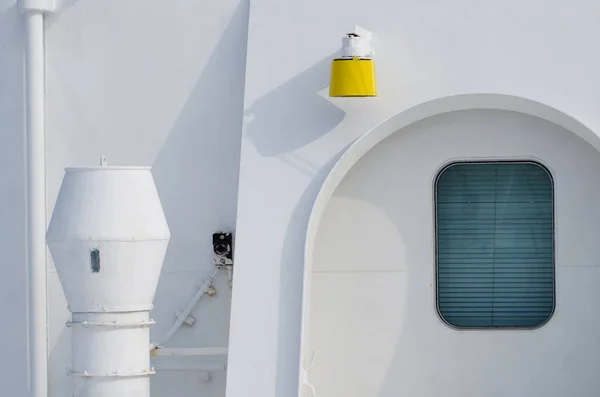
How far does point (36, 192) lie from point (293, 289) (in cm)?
152

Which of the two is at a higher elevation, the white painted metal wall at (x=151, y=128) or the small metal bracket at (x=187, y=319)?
the white painted metal wall at (x=151, y=128)

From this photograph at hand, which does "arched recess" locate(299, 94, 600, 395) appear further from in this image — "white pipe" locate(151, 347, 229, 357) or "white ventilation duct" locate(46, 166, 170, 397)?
"white ventilation duct" locate(46, 166, 170, 397)

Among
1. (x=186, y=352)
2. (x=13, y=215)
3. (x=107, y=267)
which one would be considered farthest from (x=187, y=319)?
(x=13, y=215)

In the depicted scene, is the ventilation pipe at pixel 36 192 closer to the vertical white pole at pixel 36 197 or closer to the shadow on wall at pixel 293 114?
the vertical white pole at pixel 36 197

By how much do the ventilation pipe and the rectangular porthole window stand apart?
201 centimetres

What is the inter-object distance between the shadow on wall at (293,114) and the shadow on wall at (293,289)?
187 mm

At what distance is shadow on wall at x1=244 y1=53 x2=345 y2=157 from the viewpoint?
6672 mm

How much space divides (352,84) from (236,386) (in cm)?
148

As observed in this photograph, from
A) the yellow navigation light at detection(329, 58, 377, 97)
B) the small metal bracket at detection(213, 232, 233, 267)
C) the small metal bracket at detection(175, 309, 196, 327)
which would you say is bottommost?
the small metal bracket at detection(175, 309, 196, 327)

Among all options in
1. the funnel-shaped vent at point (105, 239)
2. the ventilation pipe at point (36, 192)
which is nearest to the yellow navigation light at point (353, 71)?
the funnel-shaped vent at point (105, 239)

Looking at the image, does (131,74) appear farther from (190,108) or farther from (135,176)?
(135,176)

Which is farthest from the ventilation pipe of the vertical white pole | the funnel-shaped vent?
the funnel-shaped vent

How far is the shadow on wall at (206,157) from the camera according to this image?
7082 millimetres

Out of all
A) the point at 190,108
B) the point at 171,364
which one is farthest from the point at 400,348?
the point at 190,108
